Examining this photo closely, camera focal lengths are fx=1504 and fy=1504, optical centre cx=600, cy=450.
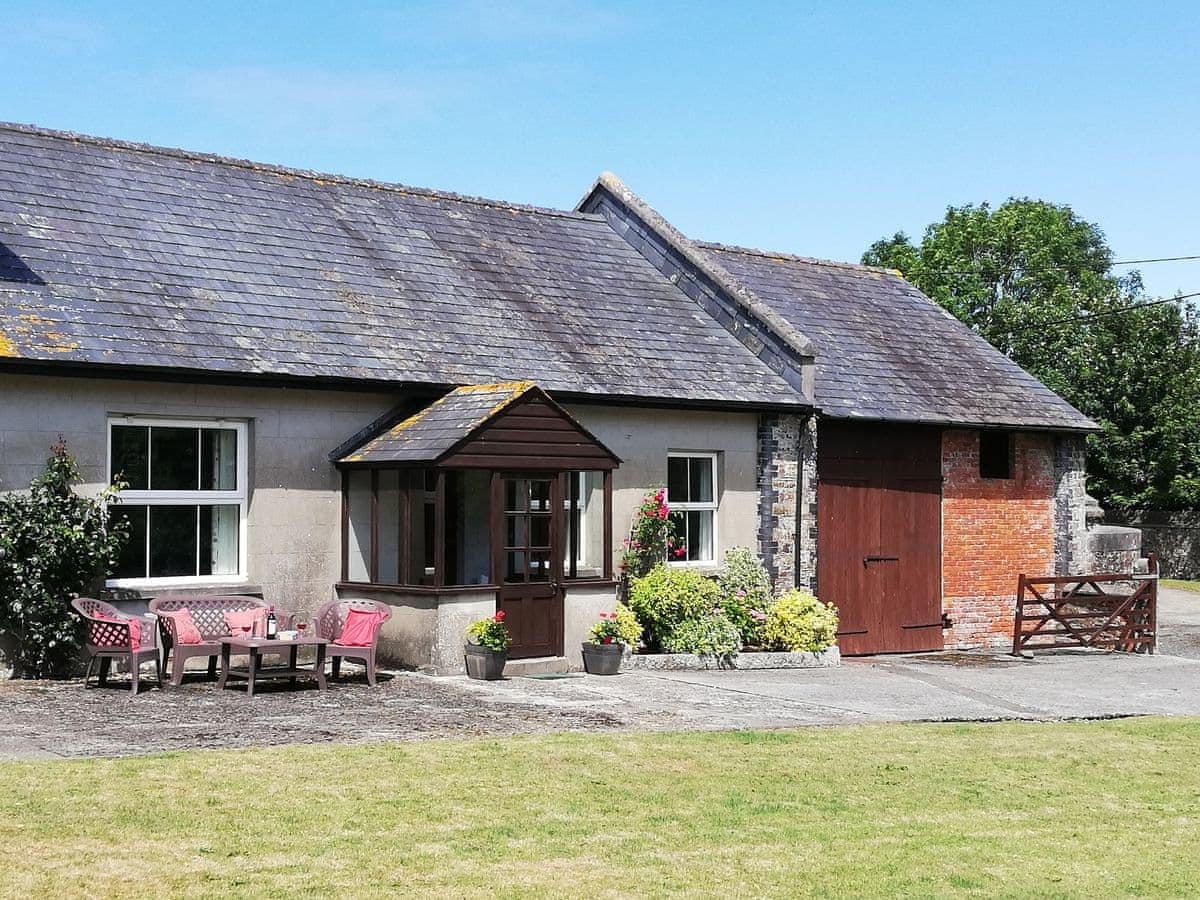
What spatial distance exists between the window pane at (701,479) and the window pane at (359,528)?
5042mm

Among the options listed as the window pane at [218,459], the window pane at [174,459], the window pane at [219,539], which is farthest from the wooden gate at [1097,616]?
the window pane at [174,459]

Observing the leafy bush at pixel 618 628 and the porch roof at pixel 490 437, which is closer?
the porch roof at pixel 490 437

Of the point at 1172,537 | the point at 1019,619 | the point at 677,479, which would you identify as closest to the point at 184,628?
the point at 677,479

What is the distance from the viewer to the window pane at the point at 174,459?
15.8m

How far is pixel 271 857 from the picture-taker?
8367mm

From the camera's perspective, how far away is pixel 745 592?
1975 cm

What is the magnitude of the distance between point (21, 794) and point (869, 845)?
5.26m

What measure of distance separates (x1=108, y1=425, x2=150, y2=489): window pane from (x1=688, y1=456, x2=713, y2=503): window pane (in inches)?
297

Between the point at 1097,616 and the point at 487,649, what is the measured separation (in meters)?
10.6

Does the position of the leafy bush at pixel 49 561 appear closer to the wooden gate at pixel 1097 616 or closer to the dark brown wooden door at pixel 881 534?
the dark brown wooden door at pixel 881 534

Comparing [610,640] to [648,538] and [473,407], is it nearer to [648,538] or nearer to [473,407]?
[648,538]

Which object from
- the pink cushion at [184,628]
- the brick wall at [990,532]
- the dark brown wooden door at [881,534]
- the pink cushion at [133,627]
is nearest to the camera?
the pink cushion at [133,627]

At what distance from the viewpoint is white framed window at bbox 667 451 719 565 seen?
2016 cm

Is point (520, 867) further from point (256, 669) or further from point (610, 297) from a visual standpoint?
point (610, 297)
